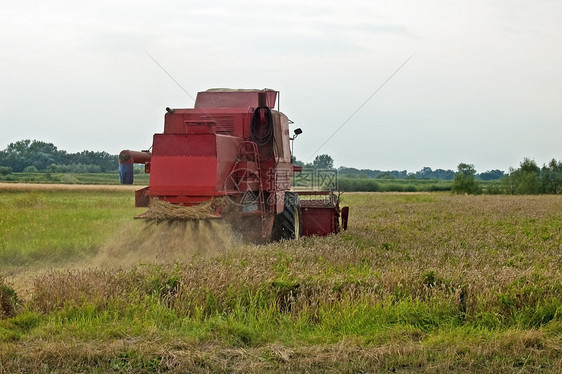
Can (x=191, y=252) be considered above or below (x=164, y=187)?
below

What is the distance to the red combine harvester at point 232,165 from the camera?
34.7ft

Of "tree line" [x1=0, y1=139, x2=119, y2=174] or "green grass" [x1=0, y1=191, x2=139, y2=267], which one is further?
"tree line" [x1=0, y1=139, x2=119, y2=174]

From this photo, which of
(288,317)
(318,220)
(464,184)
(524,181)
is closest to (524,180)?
(524,181)

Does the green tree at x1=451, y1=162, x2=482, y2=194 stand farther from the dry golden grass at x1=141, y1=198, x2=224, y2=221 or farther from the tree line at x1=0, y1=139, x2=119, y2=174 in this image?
the dry golden grass at x1=141, y1=198, x2=224, y2=221

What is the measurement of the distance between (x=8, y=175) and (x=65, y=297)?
4556 cm

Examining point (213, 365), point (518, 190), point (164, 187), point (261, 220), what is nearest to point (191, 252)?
point (164, 187)

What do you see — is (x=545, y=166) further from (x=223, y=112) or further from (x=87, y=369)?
(x=87, y=369)

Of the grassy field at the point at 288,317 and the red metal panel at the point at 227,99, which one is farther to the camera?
the red metal panel at the point at 227,99

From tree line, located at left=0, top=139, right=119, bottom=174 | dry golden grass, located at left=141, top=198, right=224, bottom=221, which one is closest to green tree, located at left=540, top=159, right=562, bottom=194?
tree line, located at left=0, top=139, right=119, bottom=174

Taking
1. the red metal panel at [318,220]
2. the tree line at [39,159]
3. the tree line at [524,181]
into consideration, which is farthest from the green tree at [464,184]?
the red metal panel at [318,220]

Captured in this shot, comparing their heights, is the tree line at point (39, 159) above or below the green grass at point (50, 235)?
above

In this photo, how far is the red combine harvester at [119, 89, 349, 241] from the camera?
10.6 metres

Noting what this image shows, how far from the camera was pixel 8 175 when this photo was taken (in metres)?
48.2

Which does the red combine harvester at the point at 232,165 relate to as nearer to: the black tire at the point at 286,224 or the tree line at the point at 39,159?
the black tire at the point at 286,224
